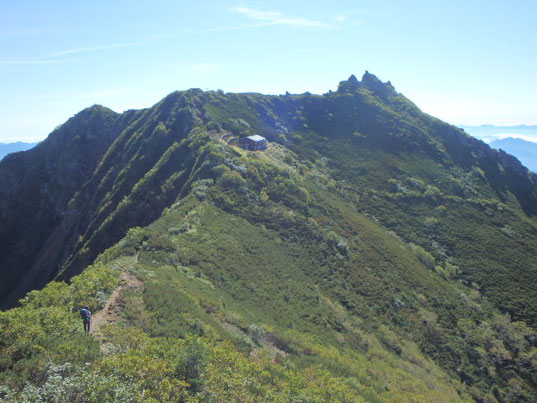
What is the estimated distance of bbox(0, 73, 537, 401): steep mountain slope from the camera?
20906mm

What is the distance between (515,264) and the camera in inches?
2399

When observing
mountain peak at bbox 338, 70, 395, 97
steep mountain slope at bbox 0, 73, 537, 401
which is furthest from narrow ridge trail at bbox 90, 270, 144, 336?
mountain peak at bbox 338, 70, 395, 97

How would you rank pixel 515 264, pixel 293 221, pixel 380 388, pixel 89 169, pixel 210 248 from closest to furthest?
1. pixel 380 388
2. pixel 210 248
3. pixel 293 221
4. pixel 515 264
5. pixel 89 169

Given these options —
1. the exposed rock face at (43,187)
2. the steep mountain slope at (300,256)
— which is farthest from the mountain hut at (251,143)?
the exposed rock face at (43,187)

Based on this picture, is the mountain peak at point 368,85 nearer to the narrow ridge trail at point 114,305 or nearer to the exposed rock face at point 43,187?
the exposed rock face at point 43,187

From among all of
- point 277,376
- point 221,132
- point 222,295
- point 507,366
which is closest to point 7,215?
point 221,132

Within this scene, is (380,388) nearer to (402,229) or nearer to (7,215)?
(402,229)

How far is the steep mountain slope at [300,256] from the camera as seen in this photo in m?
20.9

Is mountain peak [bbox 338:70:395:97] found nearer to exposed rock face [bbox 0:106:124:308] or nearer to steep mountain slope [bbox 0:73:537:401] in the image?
steep mountain slope [bbox 0:73:537:401]

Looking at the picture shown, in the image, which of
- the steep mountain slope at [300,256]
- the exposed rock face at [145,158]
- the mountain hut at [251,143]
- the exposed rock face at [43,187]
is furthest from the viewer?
the exposed rock face at [43,187]

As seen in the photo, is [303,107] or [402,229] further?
[303,107]

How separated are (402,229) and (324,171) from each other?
82.8 feet

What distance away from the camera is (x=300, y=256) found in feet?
159

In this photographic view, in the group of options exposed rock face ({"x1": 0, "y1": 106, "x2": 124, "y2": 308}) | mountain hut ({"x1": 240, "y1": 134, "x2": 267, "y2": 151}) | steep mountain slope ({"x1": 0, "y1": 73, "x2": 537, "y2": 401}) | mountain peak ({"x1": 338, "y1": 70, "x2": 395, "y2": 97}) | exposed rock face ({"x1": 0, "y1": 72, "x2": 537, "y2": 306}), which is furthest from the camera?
mountain peak ({"x1": 338, "y1": 70, "x2": 395, "y2": 97})
